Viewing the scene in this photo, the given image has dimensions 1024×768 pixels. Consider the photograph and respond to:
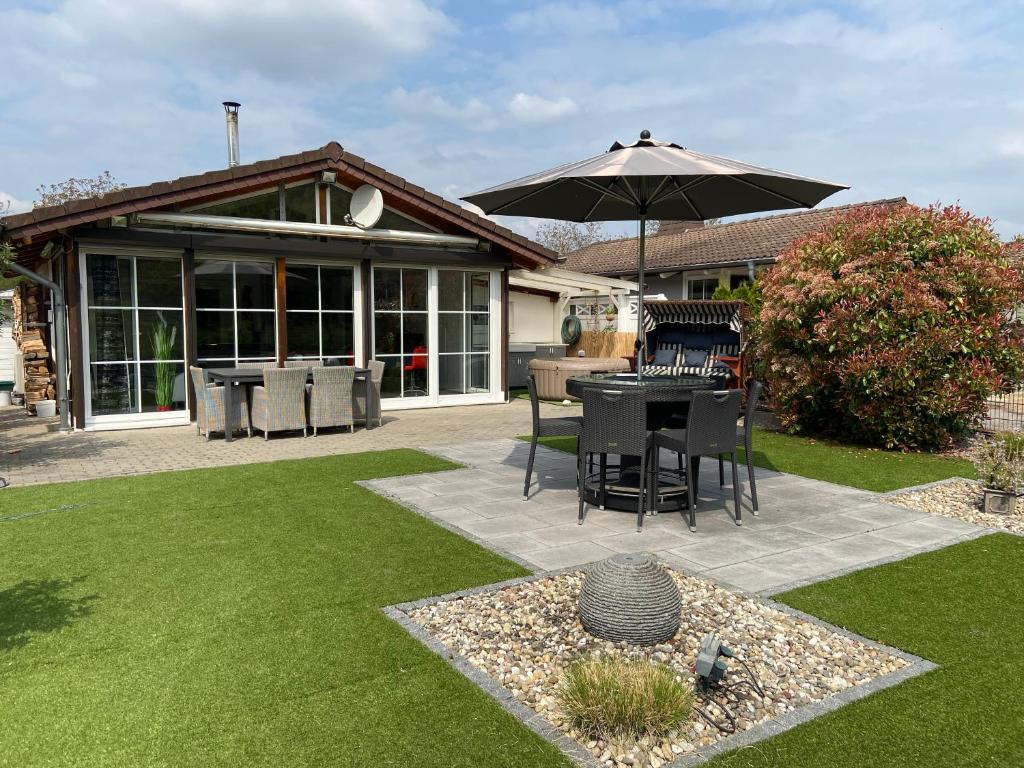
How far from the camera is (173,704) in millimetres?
2594

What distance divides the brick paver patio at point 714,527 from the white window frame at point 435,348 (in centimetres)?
496

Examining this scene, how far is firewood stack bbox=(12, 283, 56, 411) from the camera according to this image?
11445 millimetres

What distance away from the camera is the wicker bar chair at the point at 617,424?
4.71 m

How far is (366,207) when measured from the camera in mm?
10320

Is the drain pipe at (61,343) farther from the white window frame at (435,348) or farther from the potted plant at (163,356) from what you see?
the white window frame at (435,348)

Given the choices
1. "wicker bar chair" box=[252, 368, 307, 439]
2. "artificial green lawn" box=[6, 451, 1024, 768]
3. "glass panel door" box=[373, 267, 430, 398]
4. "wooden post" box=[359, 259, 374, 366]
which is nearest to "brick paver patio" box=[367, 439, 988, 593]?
"artificial green lawn" box=[6, 451, 1024, 768]

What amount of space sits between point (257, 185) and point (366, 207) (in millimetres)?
1484

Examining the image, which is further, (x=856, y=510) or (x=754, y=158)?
(x=754, y=158)

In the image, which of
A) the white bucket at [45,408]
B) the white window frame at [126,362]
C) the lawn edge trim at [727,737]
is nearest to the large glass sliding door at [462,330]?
the white window frame at [126,362]

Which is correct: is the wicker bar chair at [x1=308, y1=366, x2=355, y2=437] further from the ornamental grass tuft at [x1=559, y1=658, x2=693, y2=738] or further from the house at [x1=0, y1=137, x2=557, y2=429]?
the ornamental grass tuft at [x1=559, y1=658, x2=693, y2=738]

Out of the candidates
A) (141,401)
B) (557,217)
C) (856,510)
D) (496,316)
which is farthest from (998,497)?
(141,401)

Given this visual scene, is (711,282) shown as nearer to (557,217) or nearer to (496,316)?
(496,316)

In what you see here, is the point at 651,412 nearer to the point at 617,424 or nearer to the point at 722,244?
the point at 617,424

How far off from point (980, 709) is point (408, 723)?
2.04 m
